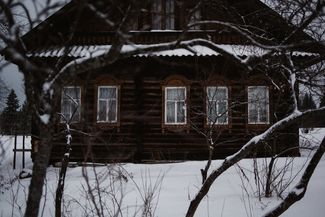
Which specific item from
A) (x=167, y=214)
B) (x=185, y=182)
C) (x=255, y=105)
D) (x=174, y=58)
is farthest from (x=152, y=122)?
(x=167, y=214)

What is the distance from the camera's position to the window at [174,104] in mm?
12375

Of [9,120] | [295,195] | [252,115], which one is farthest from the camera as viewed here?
[9,120]

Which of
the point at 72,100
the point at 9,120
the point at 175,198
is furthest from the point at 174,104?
the point at 9,120

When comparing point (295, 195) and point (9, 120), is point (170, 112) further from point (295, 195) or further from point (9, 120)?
point (9, 120)

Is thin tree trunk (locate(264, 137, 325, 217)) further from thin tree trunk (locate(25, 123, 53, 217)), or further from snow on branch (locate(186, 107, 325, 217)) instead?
thin tree trunk (locate(25, 123, 53, 217))

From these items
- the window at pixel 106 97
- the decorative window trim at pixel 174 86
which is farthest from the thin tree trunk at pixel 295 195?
the window at pixel 106 97

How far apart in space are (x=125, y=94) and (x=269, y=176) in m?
6.89

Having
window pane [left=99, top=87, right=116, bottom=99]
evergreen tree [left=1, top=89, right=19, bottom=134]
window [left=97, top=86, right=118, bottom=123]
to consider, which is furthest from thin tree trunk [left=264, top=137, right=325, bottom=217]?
window pane [left=99, top=87, right=116, bottom=99]

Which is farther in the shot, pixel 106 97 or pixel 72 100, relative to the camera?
pixel 106 97

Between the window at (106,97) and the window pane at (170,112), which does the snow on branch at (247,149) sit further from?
the window at (106,97)

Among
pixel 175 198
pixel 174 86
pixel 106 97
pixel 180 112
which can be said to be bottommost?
pixel 175 198

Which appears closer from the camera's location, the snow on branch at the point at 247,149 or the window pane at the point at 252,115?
the snow on branch at the point at 247,149

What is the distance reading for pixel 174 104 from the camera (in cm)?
1246

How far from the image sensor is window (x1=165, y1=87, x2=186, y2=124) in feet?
40.6
